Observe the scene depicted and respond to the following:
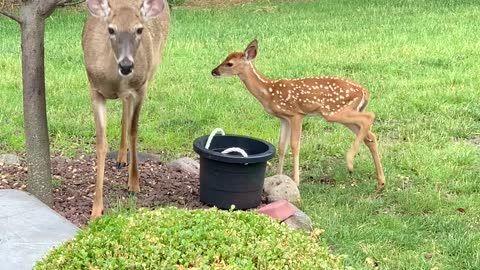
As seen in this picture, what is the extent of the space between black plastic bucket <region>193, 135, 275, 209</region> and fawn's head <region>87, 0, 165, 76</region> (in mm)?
826

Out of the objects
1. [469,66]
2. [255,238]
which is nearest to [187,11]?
[469,66]

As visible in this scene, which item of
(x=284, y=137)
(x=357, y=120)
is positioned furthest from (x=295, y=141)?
(x=357, y=120)

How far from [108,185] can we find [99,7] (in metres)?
1.36

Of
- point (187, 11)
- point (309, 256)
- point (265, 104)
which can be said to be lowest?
point (187, 11)

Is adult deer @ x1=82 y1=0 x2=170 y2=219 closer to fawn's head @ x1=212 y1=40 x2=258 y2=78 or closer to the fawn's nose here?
the fawn's nose

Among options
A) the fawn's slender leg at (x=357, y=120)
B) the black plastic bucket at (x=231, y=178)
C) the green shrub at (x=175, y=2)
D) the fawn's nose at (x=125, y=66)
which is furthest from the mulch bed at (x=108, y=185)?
the green shrub at (x=175, y=2)

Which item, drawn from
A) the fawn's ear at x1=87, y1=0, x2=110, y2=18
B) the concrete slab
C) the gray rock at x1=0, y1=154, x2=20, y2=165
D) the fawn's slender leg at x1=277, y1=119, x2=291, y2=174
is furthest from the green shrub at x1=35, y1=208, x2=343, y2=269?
the gray rock at x1=0, y1=154, x2=20, y2=165

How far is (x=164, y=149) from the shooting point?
6.54 metres

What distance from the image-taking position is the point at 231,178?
198 inches

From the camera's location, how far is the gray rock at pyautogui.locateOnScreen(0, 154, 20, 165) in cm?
586

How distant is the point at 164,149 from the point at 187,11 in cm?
1070

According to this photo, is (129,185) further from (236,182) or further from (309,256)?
(309,256)

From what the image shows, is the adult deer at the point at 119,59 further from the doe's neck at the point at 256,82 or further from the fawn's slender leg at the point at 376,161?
the fawn's slender leg at the point at 376,161

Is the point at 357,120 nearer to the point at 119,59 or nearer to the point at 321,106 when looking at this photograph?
the point at 321,106
